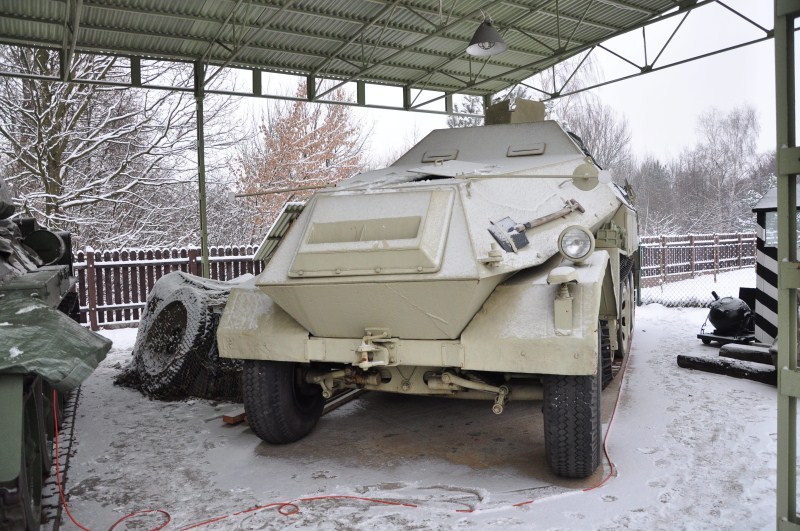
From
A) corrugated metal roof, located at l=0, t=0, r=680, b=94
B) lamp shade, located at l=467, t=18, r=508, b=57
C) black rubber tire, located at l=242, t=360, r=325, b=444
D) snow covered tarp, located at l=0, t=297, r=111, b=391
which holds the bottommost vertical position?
black rubber tire, located at l=242, t=360, r=325, b=444

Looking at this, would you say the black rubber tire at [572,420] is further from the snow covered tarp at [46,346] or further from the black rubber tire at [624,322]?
the black rubber tire at [624,322]

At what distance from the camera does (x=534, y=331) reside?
12.2 feet

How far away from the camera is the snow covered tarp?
256cm

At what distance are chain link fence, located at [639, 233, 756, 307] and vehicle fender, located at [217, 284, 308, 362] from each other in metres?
13.3

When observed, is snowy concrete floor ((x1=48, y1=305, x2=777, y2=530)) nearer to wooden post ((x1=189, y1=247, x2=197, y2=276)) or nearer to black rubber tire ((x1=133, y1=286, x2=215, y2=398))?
black rubber tire ((x1=133, y1=286, x2=215, y2=398))

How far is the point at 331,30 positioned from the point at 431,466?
7.64m

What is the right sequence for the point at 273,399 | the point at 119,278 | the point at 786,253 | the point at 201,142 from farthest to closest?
1. the point at 119,278
2. the point at 201,142
3. the point at 273,399
4. the point at 786,253

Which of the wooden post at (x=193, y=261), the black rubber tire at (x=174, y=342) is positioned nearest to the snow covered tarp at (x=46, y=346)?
the black rubber tire at (x=174, y=342)

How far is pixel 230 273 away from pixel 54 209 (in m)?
4.84

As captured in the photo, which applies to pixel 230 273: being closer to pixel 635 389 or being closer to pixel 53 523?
pixel 635 389

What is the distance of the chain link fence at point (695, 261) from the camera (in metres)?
17.0

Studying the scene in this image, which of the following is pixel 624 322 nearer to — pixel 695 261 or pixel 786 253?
pixel 786 253

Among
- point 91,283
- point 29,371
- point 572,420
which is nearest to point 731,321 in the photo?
point 572,420

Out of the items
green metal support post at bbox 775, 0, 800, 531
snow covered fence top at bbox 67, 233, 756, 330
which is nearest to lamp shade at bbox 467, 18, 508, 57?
snow covered fence top at bbox 67, 233, 756, 330
